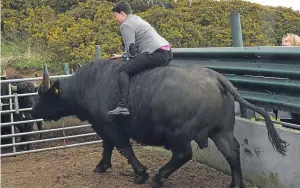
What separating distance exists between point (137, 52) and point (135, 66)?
26 cm

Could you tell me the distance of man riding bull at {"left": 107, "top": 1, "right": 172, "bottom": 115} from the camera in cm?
625

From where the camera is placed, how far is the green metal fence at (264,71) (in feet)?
18.3

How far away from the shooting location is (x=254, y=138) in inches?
244

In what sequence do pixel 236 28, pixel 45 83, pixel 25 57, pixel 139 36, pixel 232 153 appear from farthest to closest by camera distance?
pixel 25 57
pixel 45 83
pixel 236 28
pixel 139 36
pixel 232 153

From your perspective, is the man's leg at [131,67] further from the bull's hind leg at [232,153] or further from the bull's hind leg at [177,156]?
the bull's hind leg at [232,153]

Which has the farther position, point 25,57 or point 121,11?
point 25,57

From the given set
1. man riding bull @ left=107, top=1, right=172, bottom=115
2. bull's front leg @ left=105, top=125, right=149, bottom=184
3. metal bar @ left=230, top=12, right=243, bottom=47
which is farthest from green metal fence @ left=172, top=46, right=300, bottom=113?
bull's front leg @ left=105, top=125, right=149, bottom=184

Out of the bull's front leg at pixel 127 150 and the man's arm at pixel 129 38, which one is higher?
the man's arm at pixel 129 38

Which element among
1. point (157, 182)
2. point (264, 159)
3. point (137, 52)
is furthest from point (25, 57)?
point (264, 159)

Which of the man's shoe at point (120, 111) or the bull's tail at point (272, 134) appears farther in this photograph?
the man's shoe at point (120, 111)

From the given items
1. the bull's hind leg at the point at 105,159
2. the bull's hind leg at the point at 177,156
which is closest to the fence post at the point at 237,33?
the bull's hind leg at the point at 177,156

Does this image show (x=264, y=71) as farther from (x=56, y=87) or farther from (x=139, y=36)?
(x=56, y=87)

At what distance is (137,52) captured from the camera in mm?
6457

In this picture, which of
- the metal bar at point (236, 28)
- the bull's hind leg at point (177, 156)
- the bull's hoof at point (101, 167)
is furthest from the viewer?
the bull's hoof at point (101, 167)
